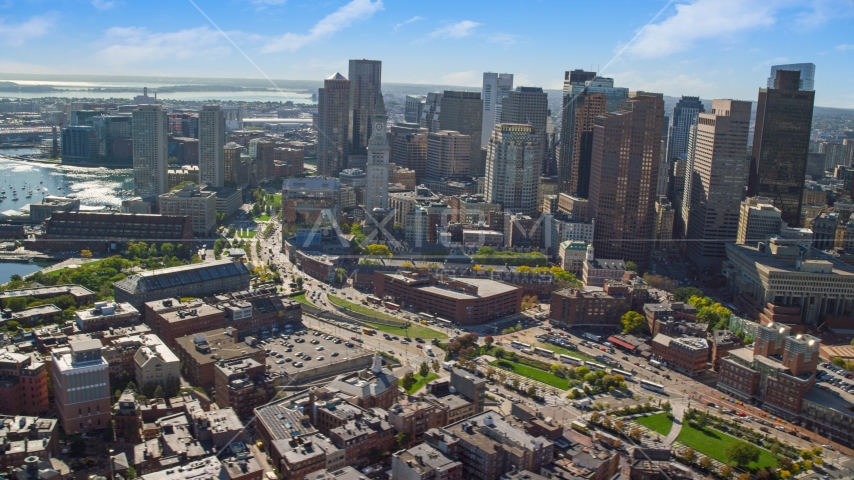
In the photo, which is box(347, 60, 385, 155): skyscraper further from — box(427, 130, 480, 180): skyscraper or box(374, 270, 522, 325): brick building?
box(374, 270, 522, 325): brick building

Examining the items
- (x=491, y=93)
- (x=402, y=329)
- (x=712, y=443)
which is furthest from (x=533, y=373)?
(x=491, y=93)

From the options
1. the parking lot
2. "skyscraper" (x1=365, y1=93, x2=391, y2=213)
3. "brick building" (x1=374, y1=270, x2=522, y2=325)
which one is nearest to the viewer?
the parking lot

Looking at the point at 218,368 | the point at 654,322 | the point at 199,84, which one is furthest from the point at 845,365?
the point at 199,84

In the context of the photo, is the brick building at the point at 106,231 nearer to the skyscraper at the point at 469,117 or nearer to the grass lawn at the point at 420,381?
the grass lawn at the point at 420,381

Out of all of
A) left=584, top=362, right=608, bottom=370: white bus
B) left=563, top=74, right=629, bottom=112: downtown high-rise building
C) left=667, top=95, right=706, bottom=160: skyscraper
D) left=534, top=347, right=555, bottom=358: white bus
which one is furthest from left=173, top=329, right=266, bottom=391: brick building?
left=667, top=95, right=706, bottom=160: skyscraper

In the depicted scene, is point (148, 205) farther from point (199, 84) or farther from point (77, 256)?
point (199, 84)

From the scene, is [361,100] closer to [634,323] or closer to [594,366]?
[634,323]

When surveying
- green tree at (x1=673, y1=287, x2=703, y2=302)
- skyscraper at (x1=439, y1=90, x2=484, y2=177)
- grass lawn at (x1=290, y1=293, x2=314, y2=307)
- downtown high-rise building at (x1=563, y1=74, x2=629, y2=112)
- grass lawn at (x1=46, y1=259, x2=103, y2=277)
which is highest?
downtown high-rise building at (x1=563, y1=74, x2=629, y2=112)
